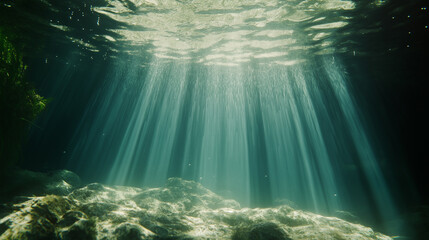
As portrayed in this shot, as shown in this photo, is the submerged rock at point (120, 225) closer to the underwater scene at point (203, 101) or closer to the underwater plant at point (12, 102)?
the underwater scene at point (203, 101)

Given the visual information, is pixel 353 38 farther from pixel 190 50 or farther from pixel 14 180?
pixel 14 180

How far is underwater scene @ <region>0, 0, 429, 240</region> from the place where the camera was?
653cm

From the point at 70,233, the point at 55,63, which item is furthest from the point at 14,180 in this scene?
the point at 55,63

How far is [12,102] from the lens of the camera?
280 inches

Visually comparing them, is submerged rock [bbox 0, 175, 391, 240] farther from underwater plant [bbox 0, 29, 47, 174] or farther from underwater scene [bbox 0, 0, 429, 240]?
underwater plant [bbox 0, 29, 47, 174]

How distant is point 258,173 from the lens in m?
27.9

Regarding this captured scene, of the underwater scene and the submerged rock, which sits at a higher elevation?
the underwater scene

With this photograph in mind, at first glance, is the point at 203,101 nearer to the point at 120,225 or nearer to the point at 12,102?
the point at 12,102

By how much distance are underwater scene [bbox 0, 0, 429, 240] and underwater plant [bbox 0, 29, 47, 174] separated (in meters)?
0.05

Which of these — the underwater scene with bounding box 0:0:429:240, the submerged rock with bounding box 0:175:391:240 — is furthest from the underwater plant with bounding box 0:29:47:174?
the submerged rock with bounding box 0:175:391:240

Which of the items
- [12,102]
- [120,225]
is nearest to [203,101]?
[12,102]

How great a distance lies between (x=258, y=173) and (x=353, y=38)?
2007cm

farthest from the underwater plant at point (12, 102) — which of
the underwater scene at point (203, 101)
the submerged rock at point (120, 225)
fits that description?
the submerged rock at point (120, 225)

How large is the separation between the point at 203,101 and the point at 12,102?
79.2 feet
